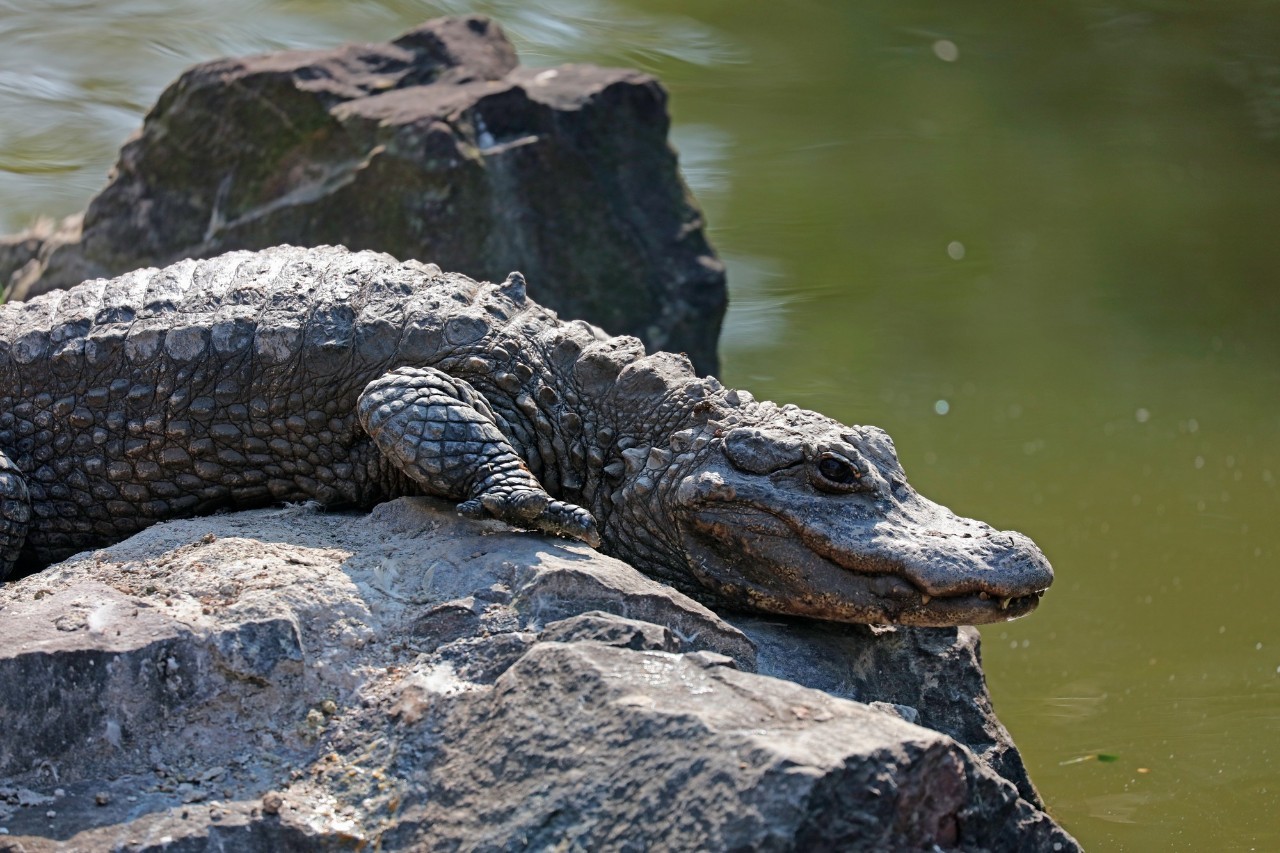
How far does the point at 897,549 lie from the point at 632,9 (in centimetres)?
919

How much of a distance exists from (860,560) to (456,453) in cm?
106

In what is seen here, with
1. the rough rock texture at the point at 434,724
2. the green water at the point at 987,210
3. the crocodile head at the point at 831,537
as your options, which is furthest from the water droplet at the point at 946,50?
the rough rock texture at the point at 434,724

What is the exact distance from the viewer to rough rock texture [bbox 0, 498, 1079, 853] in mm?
2586

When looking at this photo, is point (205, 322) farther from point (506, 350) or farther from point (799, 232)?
point (799, 232)

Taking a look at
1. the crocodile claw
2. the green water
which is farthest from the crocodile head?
the green water

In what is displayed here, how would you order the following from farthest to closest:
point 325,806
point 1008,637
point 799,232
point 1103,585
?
point 799,232 < point 1103,585 < point 1008,637 < point 325,806

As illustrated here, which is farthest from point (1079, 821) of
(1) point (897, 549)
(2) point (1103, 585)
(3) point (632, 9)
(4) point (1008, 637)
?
(3) point (632, 9)

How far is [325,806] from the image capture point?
287 centimetres

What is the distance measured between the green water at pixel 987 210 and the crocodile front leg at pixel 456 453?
3345 mm

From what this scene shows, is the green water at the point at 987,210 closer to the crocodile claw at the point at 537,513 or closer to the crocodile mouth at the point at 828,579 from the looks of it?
the crocodile mouth at the point at 828,579

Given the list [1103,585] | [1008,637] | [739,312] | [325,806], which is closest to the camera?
[325,806]

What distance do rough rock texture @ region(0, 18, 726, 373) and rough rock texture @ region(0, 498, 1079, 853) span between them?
350cm

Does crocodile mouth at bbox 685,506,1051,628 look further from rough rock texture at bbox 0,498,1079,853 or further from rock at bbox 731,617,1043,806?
rough rock texture at bbox 0,498,1079,853

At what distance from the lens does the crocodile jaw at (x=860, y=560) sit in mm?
3654
